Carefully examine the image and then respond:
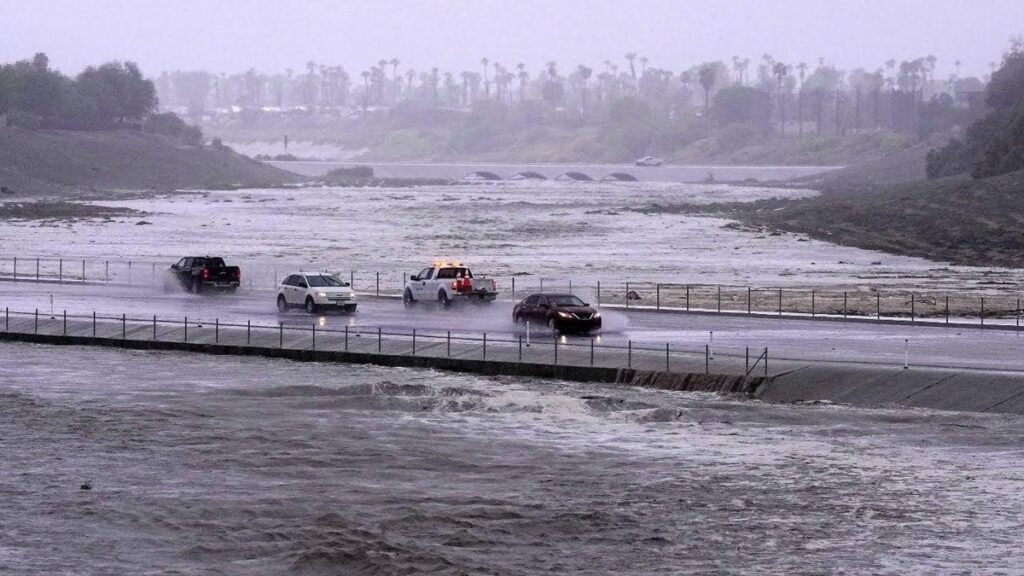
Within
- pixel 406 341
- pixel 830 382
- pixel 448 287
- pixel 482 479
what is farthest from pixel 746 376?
pixel 448 287

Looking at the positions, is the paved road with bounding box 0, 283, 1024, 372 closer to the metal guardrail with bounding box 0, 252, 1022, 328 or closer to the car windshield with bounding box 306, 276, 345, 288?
the car windshield with bounding box 306, 276, 345, 288

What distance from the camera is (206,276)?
222ft

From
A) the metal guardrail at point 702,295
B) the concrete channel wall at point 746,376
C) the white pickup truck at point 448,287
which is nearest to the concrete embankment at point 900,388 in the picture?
the concrete channel wall at point 746,376

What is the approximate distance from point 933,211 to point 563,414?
8006cm

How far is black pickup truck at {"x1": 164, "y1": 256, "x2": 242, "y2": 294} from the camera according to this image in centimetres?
6800

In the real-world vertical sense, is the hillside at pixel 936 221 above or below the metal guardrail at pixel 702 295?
above

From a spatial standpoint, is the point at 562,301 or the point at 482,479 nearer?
the point at 482,479

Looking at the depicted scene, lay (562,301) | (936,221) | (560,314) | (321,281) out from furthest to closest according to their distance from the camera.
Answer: (936,221) → (321,281) → (562,301) → (560,314)

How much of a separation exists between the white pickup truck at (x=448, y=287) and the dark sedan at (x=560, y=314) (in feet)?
27.8

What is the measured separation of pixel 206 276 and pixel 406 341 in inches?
867

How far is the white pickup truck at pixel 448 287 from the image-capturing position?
59656mm

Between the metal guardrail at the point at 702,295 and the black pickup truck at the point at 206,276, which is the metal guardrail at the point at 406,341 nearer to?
the black pickup truck at the point at 206,276

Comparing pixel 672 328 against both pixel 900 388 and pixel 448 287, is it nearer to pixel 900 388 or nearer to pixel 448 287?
pixel 448 287

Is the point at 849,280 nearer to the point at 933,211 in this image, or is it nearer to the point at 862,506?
the point at 933,211
